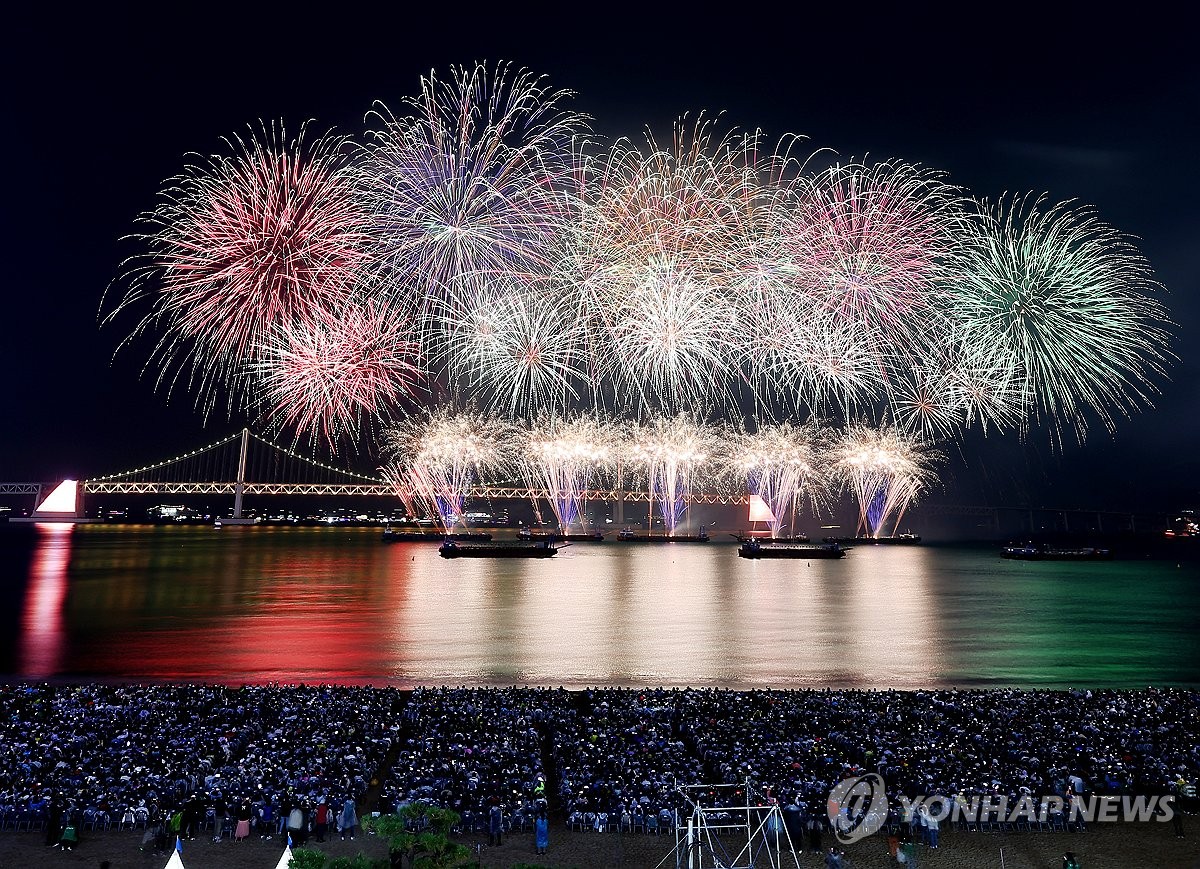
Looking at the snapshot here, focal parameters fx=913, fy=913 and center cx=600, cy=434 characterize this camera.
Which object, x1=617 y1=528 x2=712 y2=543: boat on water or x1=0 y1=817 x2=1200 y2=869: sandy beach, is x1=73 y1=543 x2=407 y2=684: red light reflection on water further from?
x1=617 y1=528 x2=712 y2=543: boat on water

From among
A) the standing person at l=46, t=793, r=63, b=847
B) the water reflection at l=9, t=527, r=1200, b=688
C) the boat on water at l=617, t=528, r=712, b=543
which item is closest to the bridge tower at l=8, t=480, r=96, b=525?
the water reflection at l=9, t=527, r=1200, b=688

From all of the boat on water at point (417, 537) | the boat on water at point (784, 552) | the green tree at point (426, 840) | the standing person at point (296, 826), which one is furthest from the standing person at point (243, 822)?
the boat on water at point (417, 537)

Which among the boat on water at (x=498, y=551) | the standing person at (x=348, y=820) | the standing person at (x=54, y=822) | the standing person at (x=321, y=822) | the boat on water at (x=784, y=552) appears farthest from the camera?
the boat on water at (x=784, y=552)

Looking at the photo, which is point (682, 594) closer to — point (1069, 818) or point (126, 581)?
point (126, 581)

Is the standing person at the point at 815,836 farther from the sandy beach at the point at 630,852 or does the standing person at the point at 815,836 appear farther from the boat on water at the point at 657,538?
the boat on water at the point at 657,538

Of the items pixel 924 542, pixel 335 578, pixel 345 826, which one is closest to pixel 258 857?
pixel 345 826

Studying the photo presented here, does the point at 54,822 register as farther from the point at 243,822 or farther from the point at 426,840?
the point at 426,840
